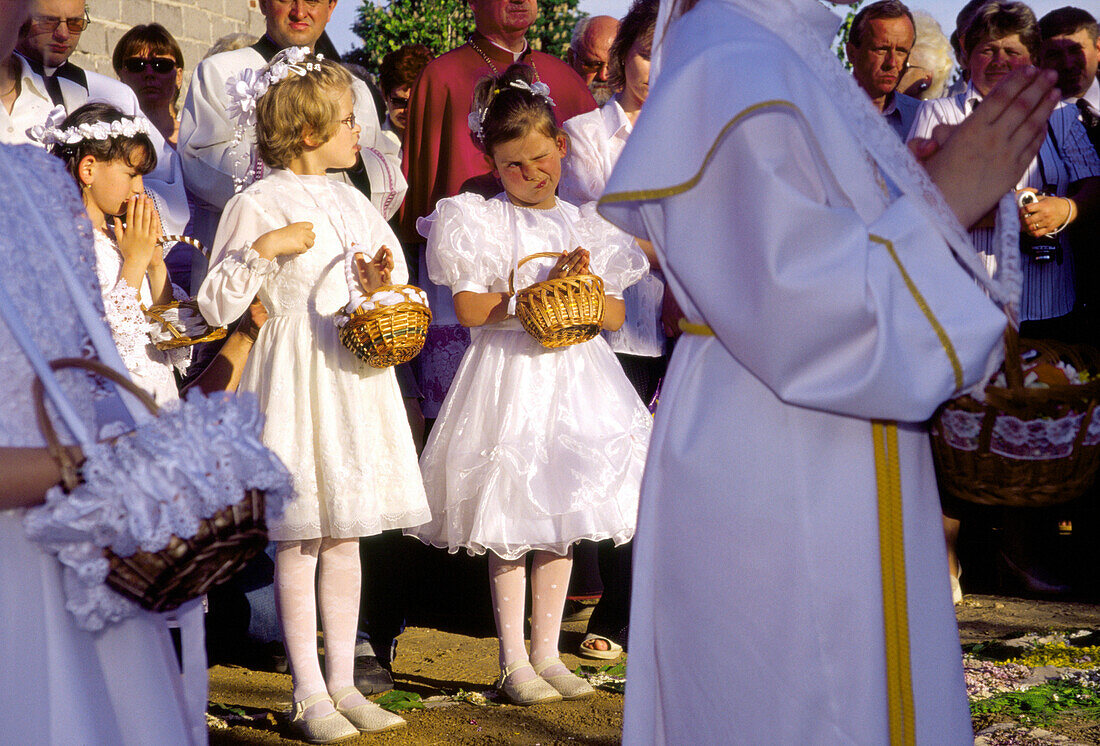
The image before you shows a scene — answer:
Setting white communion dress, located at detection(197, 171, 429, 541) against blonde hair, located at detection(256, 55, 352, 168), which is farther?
blonde hair, located at detection(256, 55, 352, 168)

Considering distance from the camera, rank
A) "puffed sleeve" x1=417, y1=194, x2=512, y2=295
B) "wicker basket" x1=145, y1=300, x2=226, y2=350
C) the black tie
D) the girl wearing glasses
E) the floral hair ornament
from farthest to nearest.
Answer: the girl wearing glasses
the black tie
"puffed sleeve" x1=417, y1=194, x2=512, y2=295
the floral hair ornament
"wicker basket" x1=145, y1=300, x2=226, y2=350

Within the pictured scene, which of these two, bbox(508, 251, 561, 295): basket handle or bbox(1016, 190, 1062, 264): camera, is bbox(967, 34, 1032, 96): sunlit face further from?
bbox(508, 251, 561, 295): basket handle

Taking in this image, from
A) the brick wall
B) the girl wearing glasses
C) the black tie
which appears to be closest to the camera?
the black tie

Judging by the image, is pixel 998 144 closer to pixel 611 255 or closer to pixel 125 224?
pixel 611 255

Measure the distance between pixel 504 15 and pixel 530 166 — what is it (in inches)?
48.1

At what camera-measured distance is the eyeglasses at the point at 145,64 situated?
554 centimetres

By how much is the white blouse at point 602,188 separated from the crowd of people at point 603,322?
0.05ft

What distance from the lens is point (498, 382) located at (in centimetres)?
409

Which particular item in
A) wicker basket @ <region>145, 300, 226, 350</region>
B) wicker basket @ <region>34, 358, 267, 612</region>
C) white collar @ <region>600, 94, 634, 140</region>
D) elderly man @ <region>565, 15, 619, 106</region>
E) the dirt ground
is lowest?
the dirt ground

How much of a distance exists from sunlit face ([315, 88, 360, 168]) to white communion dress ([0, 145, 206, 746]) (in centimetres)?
238

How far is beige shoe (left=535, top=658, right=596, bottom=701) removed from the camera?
4.06 m

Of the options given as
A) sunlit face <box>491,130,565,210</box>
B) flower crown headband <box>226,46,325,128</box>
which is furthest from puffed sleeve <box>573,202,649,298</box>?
flower crown headband <box>226,46,325,128</box>

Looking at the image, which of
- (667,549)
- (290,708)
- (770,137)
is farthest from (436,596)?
(770,137)

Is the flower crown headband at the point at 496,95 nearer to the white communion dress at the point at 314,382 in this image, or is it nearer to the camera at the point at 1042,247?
the white communion dress at the point at 314,382
